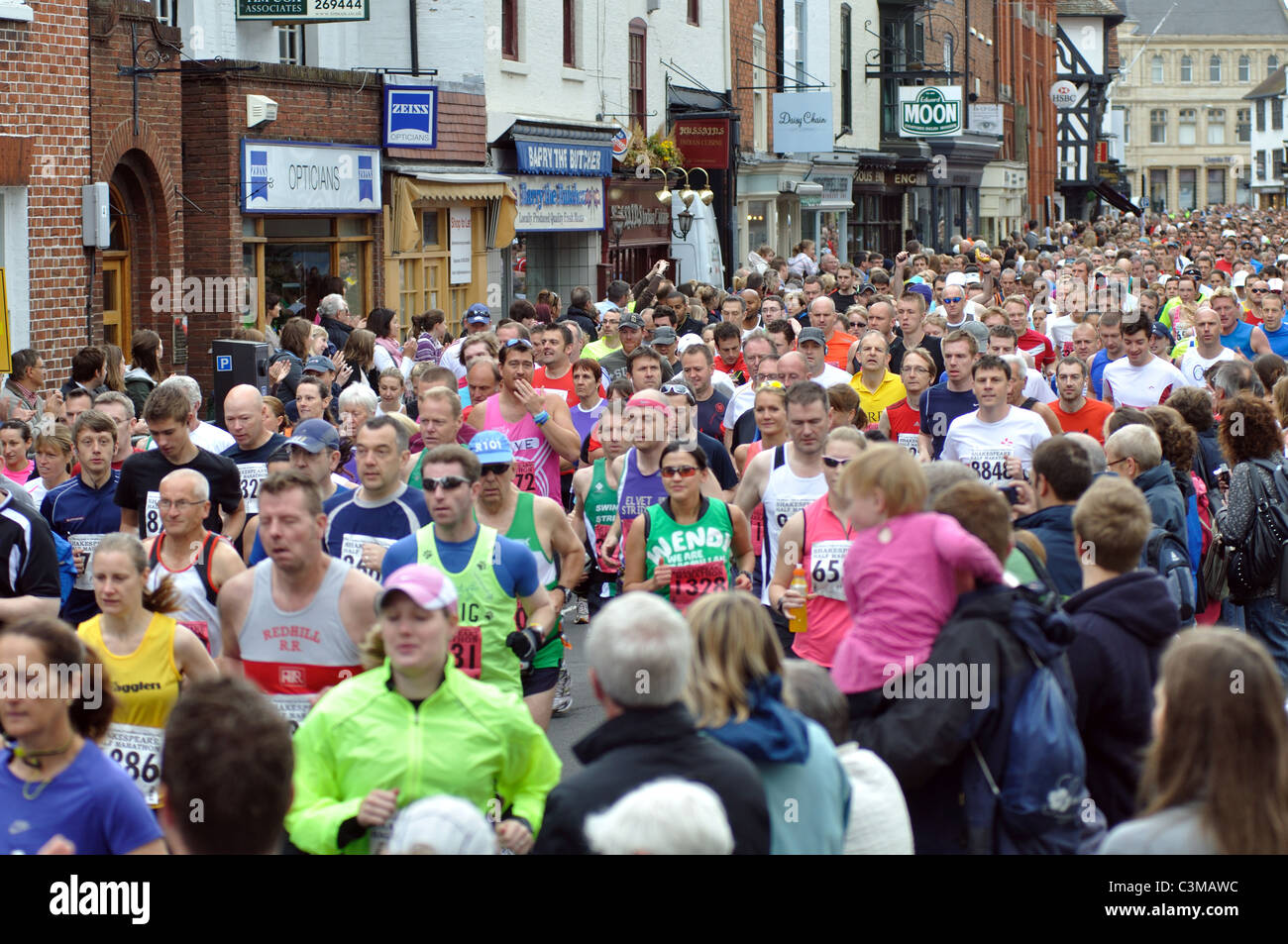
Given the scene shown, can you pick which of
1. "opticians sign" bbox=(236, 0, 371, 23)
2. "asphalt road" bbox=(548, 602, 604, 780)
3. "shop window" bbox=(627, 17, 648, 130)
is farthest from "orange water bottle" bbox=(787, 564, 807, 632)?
"shop window" bbox=(627, 17, 648, 130)

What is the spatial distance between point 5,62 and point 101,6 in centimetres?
149

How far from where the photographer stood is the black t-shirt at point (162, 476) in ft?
26.5

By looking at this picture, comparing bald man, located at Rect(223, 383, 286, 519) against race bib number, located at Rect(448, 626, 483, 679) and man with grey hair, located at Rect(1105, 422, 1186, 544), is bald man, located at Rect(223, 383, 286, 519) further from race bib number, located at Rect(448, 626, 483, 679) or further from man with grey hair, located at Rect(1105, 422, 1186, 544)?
man with grey hair, located at Rect(1105, 422, 1186, 544)

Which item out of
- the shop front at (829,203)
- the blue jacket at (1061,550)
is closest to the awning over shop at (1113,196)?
the shop front at (829,203)

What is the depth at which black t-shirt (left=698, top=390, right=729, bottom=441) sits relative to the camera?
11805 millimetres

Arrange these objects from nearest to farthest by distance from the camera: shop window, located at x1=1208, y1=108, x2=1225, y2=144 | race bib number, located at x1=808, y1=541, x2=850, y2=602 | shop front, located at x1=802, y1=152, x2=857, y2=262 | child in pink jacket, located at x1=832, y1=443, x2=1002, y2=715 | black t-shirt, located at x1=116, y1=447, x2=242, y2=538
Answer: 1. child in pink jacket, located at x1=832, y1=443, x2=1002, y2=715
2. race bib number, located at x1=808, y1=541, x2=850, y2=602
3. black t-shirt, located at x1=116, y1=447, x2=242, y2=538
4. shop front, located at x1=802, y1=152, x2=857, y2=262
5. shop window, located at x1=1208, y1=108, x2=1225, y2=144

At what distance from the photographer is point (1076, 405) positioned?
1044 cm

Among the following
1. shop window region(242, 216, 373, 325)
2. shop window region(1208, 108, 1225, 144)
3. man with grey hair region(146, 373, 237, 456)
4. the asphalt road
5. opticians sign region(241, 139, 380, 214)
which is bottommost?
the asphalt road

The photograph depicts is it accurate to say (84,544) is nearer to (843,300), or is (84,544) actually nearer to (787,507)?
(787,507)

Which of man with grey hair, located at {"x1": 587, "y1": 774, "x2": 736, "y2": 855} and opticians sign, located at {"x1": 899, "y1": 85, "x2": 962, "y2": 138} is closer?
man with grey hair, located at {"x1": 587, "y1": 774, "x2": 736, "y2": 855}

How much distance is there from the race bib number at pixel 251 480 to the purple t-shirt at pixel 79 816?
442 centimetres

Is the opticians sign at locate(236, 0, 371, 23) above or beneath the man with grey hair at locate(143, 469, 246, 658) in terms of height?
above

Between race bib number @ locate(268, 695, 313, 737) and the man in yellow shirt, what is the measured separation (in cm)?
613

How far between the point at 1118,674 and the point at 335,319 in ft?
38.4
